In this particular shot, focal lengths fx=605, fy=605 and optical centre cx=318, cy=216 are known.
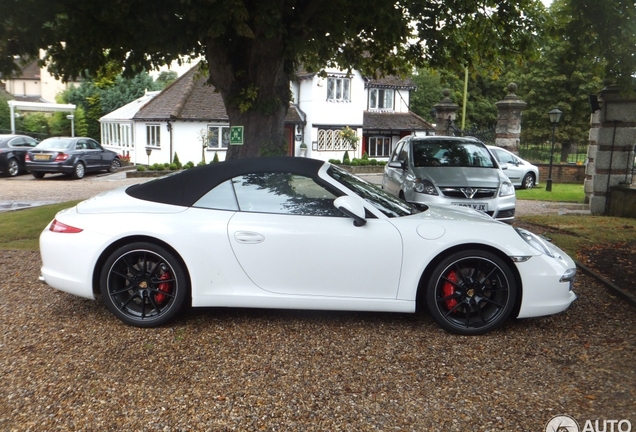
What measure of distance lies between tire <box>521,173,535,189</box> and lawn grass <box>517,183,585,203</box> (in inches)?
10.4

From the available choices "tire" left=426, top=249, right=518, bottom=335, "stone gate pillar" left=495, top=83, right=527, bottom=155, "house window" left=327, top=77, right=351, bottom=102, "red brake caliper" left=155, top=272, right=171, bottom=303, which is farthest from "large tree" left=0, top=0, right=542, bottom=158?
"house window" left=327, top=77, right=351, bottom=102

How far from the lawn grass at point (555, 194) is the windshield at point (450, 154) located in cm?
751

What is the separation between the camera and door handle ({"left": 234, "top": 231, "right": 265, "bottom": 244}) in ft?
16.5

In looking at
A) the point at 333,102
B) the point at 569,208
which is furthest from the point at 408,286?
the point at 333,102

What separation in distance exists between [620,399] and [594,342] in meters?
1.12

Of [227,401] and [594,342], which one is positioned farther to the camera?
[594,342]

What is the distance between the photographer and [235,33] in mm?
10242

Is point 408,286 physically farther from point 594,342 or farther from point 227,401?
point 227,401

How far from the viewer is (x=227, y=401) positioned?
12.6ft

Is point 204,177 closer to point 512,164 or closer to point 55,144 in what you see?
point 512,164

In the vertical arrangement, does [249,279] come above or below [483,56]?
below

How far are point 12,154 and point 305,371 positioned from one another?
24.6m

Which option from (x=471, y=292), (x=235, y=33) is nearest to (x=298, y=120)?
(x=235, y=33)

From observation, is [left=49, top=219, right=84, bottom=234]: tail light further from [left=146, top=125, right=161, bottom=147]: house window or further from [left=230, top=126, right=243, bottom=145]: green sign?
[left=146, top=125, right=161, bottom=147]: house window
